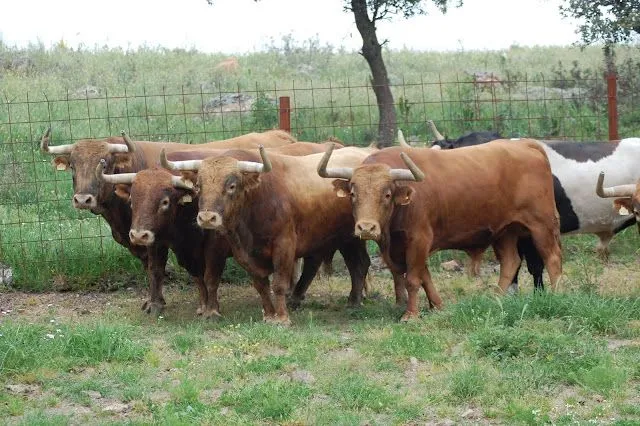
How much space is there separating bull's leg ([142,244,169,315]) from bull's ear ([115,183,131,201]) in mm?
630

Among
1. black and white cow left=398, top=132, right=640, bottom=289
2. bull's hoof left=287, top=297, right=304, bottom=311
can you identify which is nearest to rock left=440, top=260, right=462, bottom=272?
black and white cow left=398, top=132, right=640, bottom=289

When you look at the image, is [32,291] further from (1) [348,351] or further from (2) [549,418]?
(2) [549,418]

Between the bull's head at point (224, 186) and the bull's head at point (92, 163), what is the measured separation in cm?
142

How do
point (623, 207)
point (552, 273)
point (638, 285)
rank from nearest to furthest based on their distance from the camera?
point (623, 207)
point (552, 273)
point (638, 285)

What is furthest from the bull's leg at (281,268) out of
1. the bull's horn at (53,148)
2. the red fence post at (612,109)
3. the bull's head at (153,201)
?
the red fence post at (612,109)

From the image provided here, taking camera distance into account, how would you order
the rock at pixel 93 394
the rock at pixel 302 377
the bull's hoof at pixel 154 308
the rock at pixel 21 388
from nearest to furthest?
the rock at pixel 93 394 → the rock at pixel 21 388 → the rock at pixel 302 377 → the bull's hoof at pixel 154 308

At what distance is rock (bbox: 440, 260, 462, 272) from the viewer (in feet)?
45.5

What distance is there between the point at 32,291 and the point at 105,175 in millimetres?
2252

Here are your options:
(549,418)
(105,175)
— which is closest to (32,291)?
(105,175)

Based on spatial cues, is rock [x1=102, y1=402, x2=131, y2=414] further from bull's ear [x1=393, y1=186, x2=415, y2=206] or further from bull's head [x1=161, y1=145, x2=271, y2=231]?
bull's ear [x1=393, y1=186, x2=415, y2=206]

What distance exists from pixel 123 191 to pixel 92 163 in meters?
0.59

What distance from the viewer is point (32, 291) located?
12.9m

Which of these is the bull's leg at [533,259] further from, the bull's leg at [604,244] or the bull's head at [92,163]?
the bull's head at [92,163]

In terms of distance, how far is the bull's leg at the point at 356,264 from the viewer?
1193 centimetres
